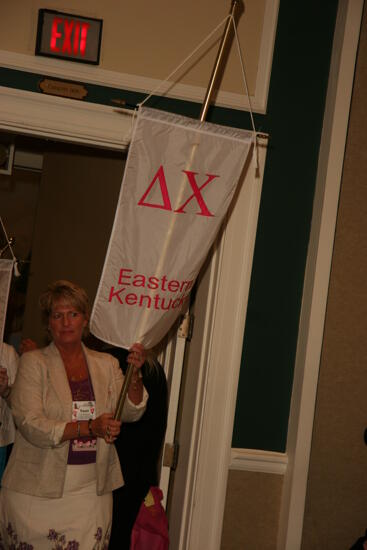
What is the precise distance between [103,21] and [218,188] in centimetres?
88

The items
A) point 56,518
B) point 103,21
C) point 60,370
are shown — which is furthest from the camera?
point 103,21

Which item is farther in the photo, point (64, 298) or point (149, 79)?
point (149, 79)

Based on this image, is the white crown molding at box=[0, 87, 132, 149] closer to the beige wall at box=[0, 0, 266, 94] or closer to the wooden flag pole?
the beige wall at box=[0, 0, 266, 94]

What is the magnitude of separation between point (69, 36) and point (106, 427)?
155cm

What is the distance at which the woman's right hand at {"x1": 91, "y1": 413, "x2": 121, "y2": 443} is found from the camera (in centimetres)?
242

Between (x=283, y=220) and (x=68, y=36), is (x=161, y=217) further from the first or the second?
(x=68, y=36)

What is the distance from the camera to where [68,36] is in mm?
2764

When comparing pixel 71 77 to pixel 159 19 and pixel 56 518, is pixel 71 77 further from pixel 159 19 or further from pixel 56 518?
pixel 56 518

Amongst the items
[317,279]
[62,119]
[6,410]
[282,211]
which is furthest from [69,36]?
[6,410]

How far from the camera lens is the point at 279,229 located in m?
2.95

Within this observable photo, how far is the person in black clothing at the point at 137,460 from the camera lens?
314 centimetres

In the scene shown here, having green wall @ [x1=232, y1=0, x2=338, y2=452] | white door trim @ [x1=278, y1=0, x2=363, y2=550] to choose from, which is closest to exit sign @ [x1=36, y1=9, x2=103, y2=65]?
green wall @ [x1=232, y1=0, x2=338, y2=452]

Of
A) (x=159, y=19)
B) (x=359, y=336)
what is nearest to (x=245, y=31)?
(x=159, y=19)

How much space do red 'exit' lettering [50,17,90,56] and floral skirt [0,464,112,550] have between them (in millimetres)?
1631
